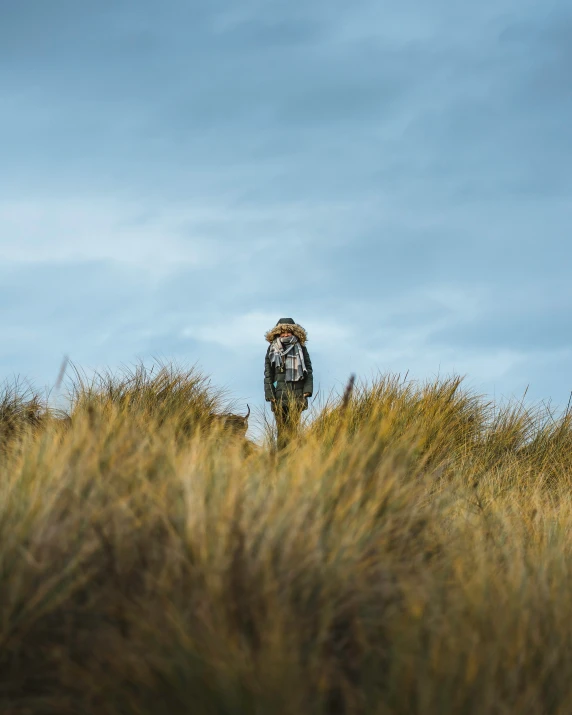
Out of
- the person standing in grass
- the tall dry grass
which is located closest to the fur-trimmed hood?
the person standing in grass

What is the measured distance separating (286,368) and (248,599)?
938 centimetres

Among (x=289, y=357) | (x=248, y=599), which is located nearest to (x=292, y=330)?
(x=289, y=357)

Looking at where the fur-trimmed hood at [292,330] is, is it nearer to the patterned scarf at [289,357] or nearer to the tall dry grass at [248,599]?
the patterned scarf at [289,357]

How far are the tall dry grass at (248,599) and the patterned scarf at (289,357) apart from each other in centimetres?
772

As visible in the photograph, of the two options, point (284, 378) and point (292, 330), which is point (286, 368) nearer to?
point (284, 378)

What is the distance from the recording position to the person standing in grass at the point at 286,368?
12.1 meters

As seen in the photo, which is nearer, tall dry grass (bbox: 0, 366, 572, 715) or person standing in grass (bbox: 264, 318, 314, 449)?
tall dry grass (bbox: 0, 366, 572, 715)

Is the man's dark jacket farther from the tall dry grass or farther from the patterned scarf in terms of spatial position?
the tall dry grass

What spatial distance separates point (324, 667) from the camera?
2.63 m

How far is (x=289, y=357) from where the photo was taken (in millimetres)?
12266

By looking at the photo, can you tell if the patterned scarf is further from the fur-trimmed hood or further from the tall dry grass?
the tall dry grass

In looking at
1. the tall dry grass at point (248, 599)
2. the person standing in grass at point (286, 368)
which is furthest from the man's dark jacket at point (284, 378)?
the tall dry grass at point (248, 599)

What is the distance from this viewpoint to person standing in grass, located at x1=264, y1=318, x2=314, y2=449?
12148 mm

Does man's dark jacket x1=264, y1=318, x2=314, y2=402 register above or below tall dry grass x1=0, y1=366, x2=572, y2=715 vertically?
above
